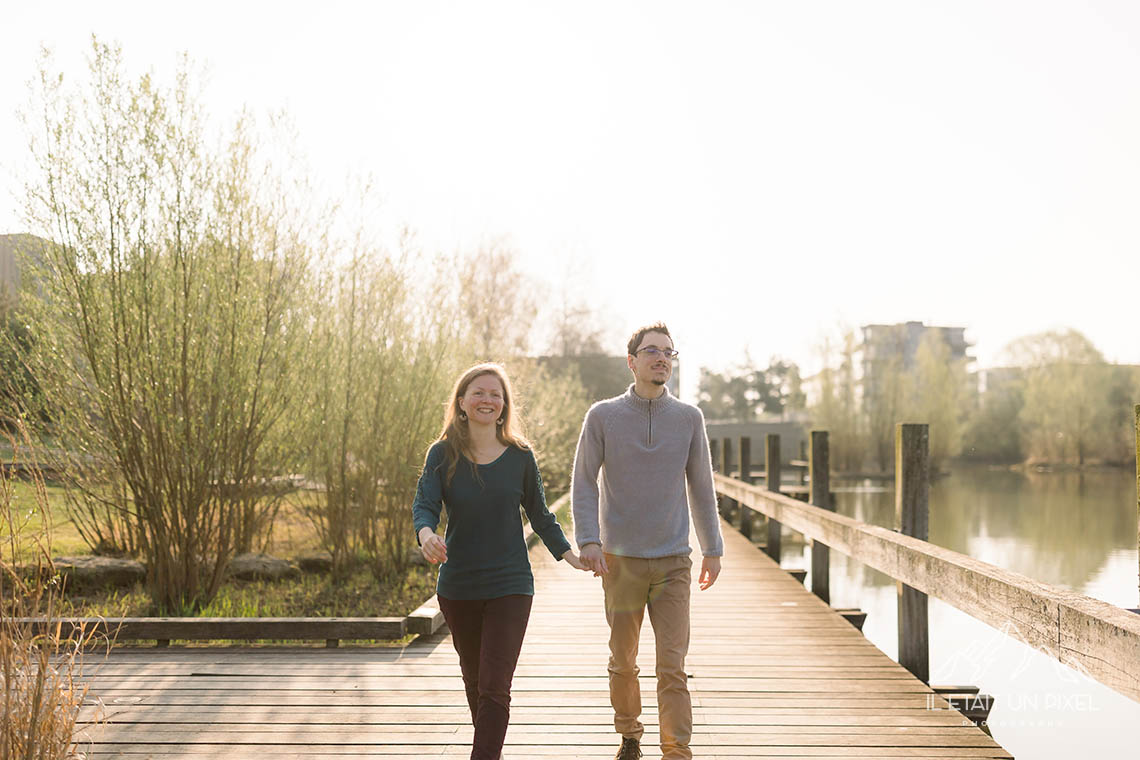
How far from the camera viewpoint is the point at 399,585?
32.8ft

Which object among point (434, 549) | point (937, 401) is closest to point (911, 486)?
point (434, 549)

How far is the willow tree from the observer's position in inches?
295

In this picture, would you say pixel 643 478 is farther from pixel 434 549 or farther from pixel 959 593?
pixel 959 593

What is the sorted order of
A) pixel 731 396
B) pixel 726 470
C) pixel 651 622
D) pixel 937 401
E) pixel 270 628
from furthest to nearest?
pixel 731 396 < pixel 937 401 < pixel 726 470 < pixel 270 628 < pixel 651 622

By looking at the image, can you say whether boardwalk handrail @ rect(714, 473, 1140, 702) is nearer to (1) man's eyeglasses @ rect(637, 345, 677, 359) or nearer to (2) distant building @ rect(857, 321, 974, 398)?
(1) man's eyeglasses @ rect(637, 345, 677, 359)

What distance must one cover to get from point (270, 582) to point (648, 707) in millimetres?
6126

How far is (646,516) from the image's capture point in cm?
382

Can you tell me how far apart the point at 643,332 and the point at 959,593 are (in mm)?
1847

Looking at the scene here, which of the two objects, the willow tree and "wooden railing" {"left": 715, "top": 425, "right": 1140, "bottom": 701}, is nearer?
"wooden railing" {"left": 715, "top": 425, "right": 1140, "bottom": 701}

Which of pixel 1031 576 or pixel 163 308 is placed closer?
pixel 163 308

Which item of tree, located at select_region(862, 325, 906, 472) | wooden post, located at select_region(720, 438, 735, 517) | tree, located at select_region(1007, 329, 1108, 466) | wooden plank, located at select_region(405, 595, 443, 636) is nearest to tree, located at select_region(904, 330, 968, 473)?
tree, located at select_region(862, 325, 906, 472)

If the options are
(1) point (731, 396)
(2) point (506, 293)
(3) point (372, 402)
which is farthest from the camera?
(1) point (731, 396)

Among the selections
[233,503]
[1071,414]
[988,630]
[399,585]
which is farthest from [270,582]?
[1071,414]

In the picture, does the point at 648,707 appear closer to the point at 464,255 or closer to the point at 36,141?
the point at 36,141
